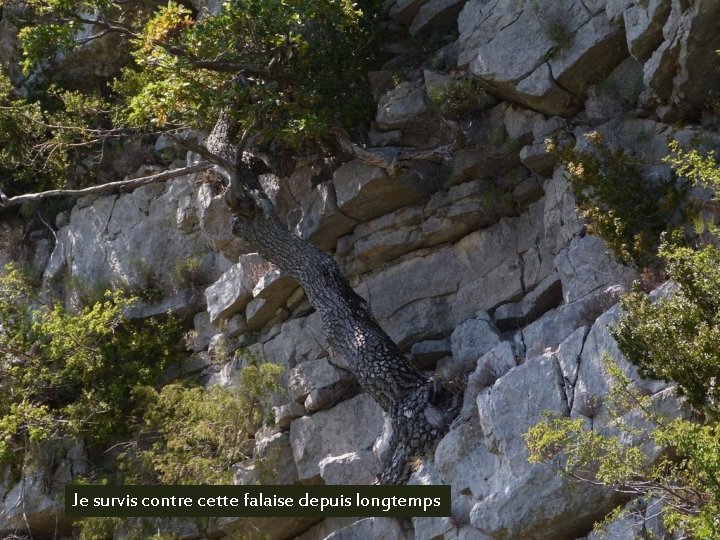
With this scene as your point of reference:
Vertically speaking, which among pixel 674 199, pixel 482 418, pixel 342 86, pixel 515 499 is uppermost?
pixel 342 86

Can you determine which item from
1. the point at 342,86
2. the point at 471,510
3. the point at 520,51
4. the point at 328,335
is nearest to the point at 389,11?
the point at 342,86

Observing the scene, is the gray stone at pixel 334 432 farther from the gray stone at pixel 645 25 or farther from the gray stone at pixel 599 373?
the gray stone at pixel 645 25

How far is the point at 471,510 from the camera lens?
8.12 metres

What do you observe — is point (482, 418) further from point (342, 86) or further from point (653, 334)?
point (342, 86)

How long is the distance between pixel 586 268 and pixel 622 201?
0.78 meters

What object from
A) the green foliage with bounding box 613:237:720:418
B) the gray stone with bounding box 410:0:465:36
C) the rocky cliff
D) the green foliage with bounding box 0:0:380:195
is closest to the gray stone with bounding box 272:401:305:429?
the rocky cliff

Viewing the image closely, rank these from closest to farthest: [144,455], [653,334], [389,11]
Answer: [653,334], [144,455], [389,11]

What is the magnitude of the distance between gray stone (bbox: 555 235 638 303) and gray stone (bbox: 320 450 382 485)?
2624mm

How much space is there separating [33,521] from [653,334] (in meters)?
8.58

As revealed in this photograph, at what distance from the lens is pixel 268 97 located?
36.1ft

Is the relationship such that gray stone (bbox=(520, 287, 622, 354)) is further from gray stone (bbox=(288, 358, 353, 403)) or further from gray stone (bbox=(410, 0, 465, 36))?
gray stone (bbox=(410, 0, 465, 36))

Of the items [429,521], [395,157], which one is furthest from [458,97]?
[429,521]

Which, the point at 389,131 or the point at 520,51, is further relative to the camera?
the point at 389,131

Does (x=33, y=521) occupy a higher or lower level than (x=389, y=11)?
lower
